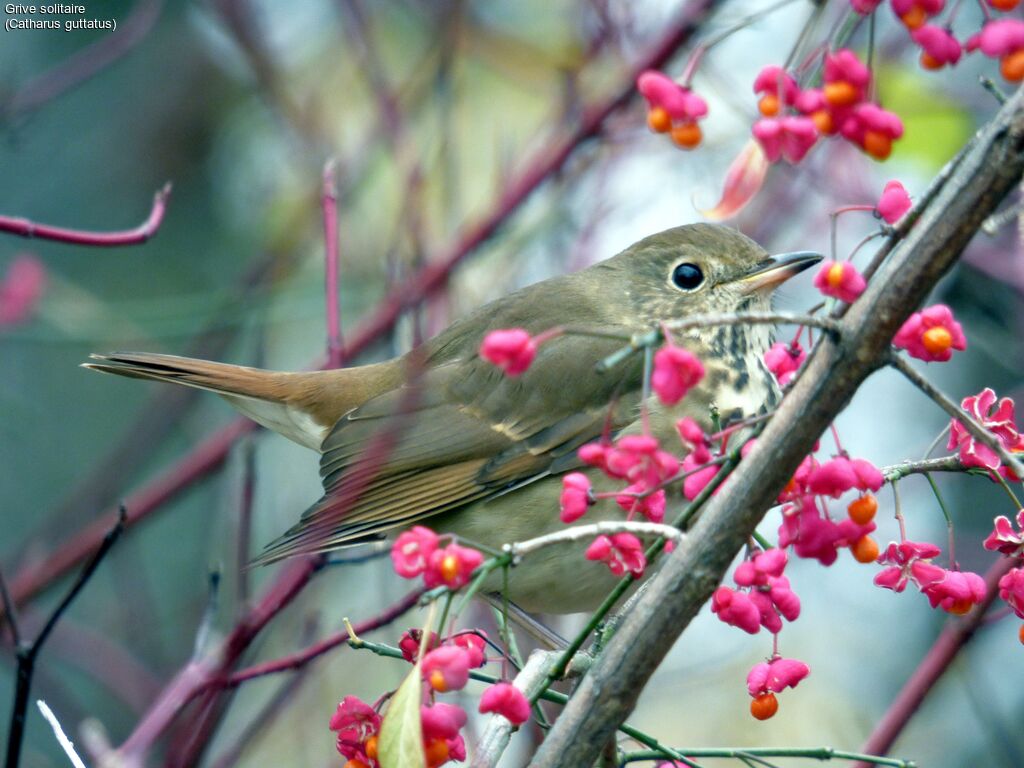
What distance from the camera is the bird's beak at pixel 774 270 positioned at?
290cm

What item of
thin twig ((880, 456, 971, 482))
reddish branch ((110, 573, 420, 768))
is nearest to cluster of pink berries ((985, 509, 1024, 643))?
thin twig ((880, 456, 971, 482))

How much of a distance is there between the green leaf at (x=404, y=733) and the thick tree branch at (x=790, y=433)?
0.19 m

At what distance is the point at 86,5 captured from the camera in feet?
17.6

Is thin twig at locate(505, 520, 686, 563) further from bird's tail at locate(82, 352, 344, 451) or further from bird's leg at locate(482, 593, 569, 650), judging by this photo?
bird's tail at locate(82, 352, 344, 451)

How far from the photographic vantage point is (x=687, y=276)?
138 inches

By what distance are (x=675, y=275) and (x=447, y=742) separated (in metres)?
2.07

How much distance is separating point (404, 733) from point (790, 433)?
0.60 m

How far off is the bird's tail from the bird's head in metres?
0.95

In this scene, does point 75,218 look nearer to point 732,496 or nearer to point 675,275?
point 675,275

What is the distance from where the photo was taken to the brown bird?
3.07 m

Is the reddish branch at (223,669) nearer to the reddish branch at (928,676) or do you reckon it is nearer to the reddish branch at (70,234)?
the reddish branch at (70,234)

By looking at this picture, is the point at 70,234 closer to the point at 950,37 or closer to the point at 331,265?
the point at 331,265

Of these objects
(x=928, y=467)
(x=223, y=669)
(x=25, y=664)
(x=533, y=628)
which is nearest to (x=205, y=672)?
(x=223, y=669)

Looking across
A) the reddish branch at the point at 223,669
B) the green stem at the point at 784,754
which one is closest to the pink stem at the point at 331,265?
the reddish branch at the point at 223,669
